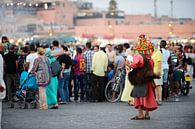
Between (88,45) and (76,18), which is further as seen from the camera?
(76,18)

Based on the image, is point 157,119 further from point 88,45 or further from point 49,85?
point 88,45

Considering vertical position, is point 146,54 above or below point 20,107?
above

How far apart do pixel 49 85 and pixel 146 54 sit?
399 centimetres

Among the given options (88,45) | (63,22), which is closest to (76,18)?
(63,22)

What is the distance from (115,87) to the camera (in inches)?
940

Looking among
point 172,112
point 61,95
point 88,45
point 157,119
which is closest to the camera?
point 157,119

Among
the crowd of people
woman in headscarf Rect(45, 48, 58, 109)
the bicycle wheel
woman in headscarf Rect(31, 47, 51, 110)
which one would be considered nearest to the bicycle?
the bicycle wheel

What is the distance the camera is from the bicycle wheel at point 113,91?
23897 mm

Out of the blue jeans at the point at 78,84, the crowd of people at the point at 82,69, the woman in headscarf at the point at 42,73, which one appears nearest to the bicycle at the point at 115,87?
the crowd of people at the point at 82,69

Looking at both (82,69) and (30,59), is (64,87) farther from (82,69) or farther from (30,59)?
(30,59)

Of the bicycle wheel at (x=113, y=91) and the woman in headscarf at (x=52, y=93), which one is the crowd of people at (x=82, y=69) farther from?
the bicycle wheel at (x=113, y=91)

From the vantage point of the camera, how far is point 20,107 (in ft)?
70.7

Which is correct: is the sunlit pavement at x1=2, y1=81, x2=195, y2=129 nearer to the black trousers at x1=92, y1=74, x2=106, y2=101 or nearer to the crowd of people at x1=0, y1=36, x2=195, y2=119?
the crowd of people at x1=0, y1=36, x2=195, y2=119

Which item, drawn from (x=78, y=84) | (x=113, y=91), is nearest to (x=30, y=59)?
(x=113, y=91)
